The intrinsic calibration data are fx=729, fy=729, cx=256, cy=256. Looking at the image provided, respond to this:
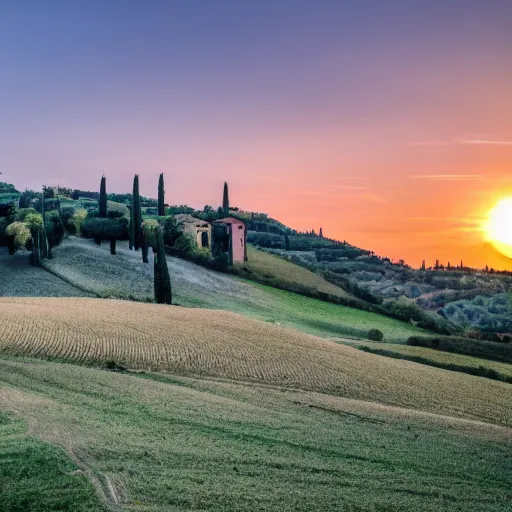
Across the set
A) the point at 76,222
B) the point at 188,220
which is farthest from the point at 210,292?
the point at 76,222

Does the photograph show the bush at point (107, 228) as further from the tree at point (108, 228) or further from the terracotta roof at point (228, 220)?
the terracotta roof at point (228, 220)

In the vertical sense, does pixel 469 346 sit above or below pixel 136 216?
below

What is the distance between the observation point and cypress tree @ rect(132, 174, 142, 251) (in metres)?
76.4

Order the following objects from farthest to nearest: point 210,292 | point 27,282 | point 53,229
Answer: point 53,229
point 210,292
point 27,282

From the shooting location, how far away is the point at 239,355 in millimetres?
37938

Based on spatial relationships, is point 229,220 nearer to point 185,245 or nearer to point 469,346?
point 185,245

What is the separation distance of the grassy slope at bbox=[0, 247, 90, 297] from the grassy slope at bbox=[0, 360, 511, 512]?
3352 cm

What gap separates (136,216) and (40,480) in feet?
204

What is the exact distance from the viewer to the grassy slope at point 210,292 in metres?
65.0

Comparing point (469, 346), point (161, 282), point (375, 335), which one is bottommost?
point (469, 346)

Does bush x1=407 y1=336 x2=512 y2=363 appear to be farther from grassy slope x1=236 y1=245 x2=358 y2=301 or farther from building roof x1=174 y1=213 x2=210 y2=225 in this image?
building roof x1=174 y1=213 x2=210 y2=225

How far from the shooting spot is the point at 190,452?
19.3 metres

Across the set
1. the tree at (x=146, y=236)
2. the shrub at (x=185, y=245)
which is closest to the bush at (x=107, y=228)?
the tree at (x=146, y=236)

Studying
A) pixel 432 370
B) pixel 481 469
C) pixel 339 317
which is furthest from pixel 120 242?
pixel 481 469
